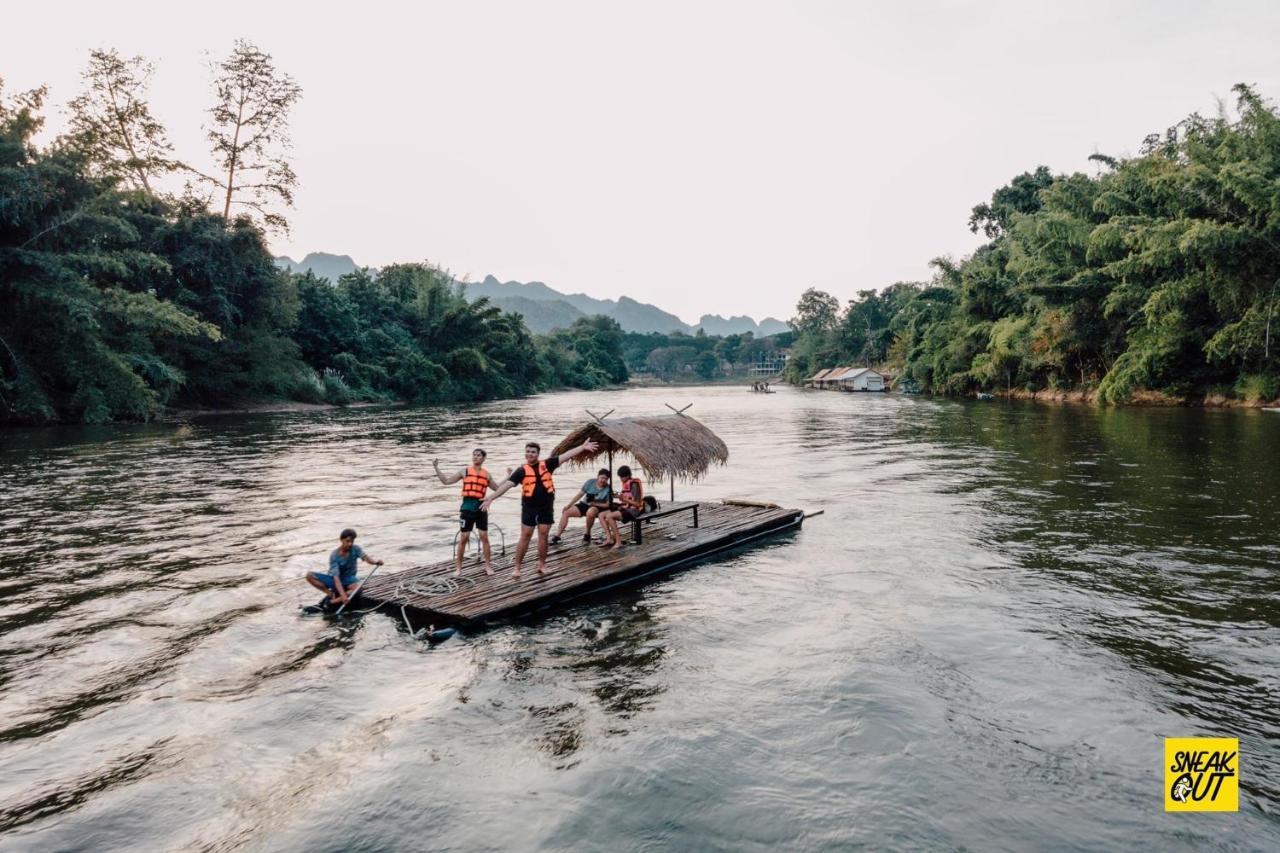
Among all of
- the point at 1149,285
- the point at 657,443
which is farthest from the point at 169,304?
the point at 1149,285

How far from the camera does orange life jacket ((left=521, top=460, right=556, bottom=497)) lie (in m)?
10.3

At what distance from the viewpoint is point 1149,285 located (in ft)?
143

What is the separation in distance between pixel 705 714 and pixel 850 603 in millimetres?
3967

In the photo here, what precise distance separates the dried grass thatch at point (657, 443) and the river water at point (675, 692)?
201 centimetres

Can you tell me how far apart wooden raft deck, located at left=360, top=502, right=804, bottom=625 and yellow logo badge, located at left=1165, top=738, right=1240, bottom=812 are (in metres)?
6.57

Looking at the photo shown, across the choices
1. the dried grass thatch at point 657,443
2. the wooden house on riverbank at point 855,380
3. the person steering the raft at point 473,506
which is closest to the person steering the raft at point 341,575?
the person steering the raft at point 473,506

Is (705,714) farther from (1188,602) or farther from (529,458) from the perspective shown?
(1188,602)

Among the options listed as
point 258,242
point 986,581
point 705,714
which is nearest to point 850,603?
point 986,581

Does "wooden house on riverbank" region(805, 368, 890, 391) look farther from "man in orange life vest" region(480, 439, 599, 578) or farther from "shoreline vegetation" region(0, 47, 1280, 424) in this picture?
"man in orange life vest" region(480, 439, 599, 578)

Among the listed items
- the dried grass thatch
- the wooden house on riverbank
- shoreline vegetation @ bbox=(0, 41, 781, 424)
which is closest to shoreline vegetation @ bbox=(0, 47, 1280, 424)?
shoreline vegetation @ bbox=(0, 41, 781, 424)

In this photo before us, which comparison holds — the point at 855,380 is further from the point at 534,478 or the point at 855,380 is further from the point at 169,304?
the point at 534,478

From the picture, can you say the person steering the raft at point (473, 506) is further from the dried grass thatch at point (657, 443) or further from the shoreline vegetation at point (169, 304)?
the shoreline vegetation at point (169, 304)

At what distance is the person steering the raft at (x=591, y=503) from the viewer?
12297mm

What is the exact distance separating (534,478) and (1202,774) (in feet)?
24.6
